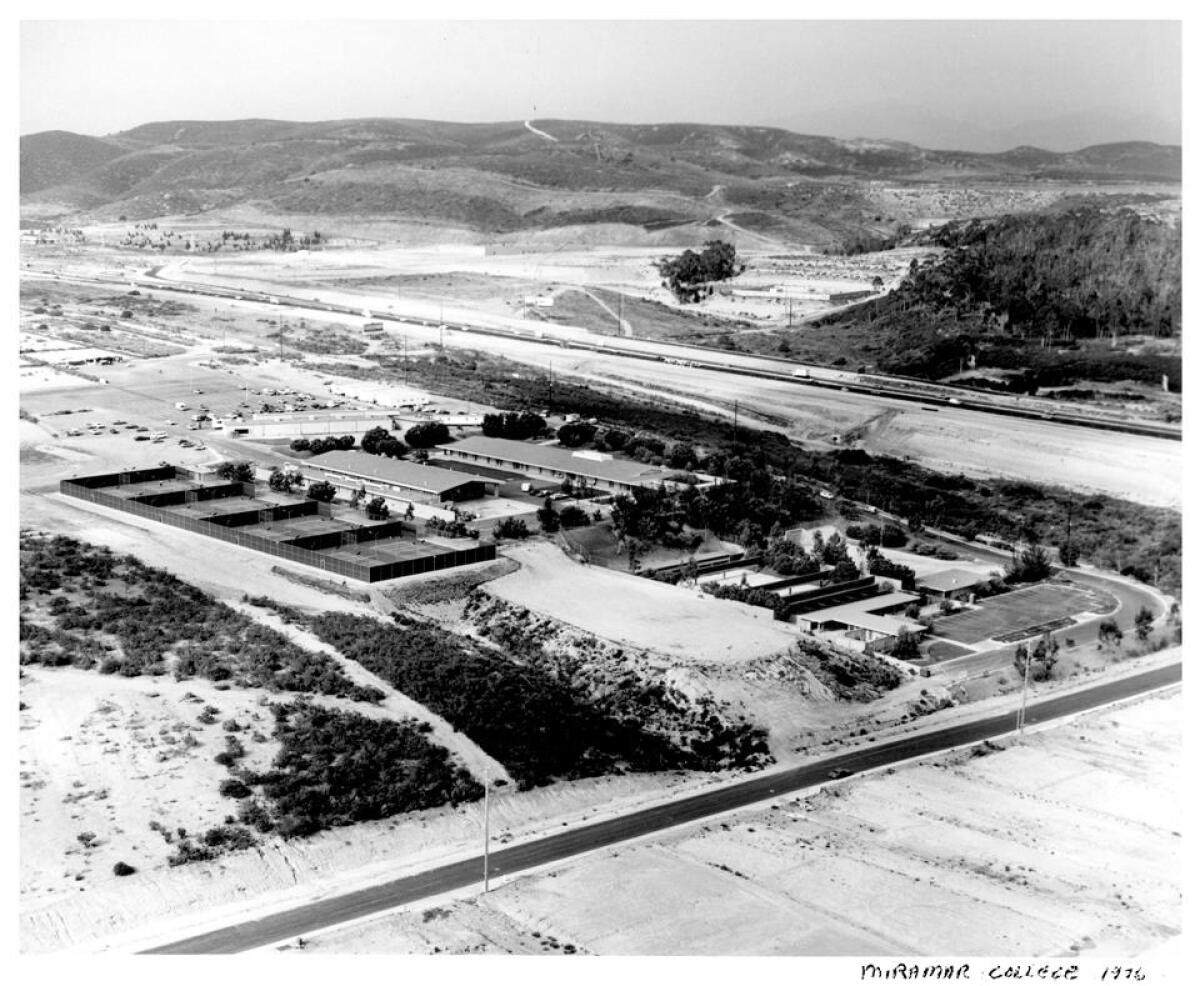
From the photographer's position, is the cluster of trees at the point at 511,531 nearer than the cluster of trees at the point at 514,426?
Yes

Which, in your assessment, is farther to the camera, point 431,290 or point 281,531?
point 431,290

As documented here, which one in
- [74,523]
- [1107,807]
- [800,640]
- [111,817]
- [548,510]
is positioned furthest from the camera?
[548,510]

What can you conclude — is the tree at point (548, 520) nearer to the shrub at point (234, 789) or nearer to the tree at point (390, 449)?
the tree at point (390, 449)

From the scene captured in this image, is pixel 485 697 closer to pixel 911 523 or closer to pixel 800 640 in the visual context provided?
pixel 800 640

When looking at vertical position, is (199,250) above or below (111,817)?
above

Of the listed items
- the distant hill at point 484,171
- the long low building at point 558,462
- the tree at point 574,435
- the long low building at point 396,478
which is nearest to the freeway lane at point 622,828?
the long low building at point 558,462

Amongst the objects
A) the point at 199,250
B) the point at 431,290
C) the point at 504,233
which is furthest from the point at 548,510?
the point at 199,250

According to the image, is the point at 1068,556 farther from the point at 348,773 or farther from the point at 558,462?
the point at 348,773
